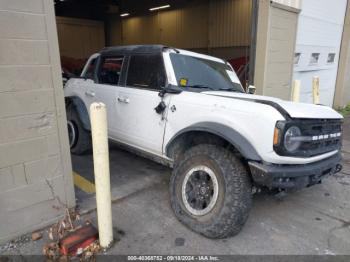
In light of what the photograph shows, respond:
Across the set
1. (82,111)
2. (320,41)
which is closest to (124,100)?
(82,111)

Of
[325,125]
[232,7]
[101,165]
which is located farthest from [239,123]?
[232,7]

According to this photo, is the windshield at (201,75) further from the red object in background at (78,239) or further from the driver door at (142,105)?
the red object in background at (78,239)

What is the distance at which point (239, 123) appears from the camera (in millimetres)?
2770

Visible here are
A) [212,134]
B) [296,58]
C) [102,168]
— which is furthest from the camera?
[296,58]

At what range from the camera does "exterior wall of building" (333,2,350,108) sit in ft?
34.7

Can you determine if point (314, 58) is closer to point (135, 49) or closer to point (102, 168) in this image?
point (135, 49)

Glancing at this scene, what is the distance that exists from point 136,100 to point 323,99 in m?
8.96

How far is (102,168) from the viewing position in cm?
247

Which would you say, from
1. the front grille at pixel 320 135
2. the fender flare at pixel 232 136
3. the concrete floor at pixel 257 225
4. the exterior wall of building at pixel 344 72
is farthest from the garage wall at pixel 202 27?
the fender flare at pixel 232 136

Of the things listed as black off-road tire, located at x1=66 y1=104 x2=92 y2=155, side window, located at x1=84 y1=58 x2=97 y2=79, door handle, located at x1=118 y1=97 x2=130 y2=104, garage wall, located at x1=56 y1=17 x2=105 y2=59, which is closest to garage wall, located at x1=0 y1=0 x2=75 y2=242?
door handle, located at x1=118 y1=97 x2=130 y2=104

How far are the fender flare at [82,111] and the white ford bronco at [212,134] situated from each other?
0.59m

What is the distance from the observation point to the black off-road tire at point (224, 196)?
2695 millimetres

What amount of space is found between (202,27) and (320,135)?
12.5 meters

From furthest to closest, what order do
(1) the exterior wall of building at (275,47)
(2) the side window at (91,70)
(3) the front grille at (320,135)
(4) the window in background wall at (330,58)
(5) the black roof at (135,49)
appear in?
1. (4) the window in background wall at (330,58)
2. (1) the exterior wall of building at (275,47)
3. (2) the side window at (91,70)
4. (5) the black roof at (135,49)
5. (3) the front grille at (320,135)
